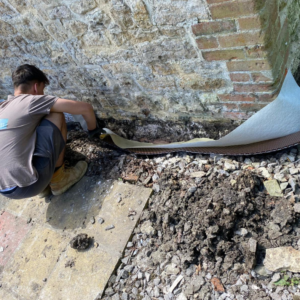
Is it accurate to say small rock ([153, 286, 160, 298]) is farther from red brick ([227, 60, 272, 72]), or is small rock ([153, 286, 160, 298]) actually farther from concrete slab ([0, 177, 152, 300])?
red brick ([227, 60, 272, 72])

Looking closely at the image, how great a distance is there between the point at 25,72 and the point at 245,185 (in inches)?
86.5

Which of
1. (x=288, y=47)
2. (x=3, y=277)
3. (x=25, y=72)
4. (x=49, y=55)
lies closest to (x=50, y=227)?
(x=3, y=277)

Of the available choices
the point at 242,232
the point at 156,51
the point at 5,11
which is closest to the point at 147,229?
the point at 242,232

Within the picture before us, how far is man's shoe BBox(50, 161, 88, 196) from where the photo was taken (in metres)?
2.71

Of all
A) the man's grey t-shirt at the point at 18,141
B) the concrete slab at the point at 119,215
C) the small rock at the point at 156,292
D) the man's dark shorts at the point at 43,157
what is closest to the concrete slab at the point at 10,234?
the man's dark shorts at the point at 43,157

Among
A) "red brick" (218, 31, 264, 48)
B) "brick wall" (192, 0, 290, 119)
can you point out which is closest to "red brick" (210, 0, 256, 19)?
"brick wall" (192, 0, 290, 119)

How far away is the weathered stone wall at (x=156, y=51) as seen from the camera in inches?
66.2

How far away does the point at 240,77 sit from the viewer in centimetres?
192

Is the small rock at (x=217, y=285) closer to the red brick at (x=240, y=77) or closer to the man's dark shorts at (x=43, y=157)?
the red brick at (x=240, y=77)

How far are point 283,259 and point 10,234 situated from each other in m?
2.49

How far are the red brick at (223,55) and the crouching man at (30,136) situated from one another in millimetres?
1312

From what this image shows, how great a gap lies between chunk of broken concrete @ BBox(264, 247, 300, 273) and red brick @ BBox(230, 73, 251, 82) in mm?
1173

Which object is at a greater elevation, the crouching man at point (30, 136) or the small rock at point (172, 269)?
the crouching man at point (30, 136)

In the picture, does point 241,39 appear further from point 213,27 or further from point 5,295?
point 5,295
